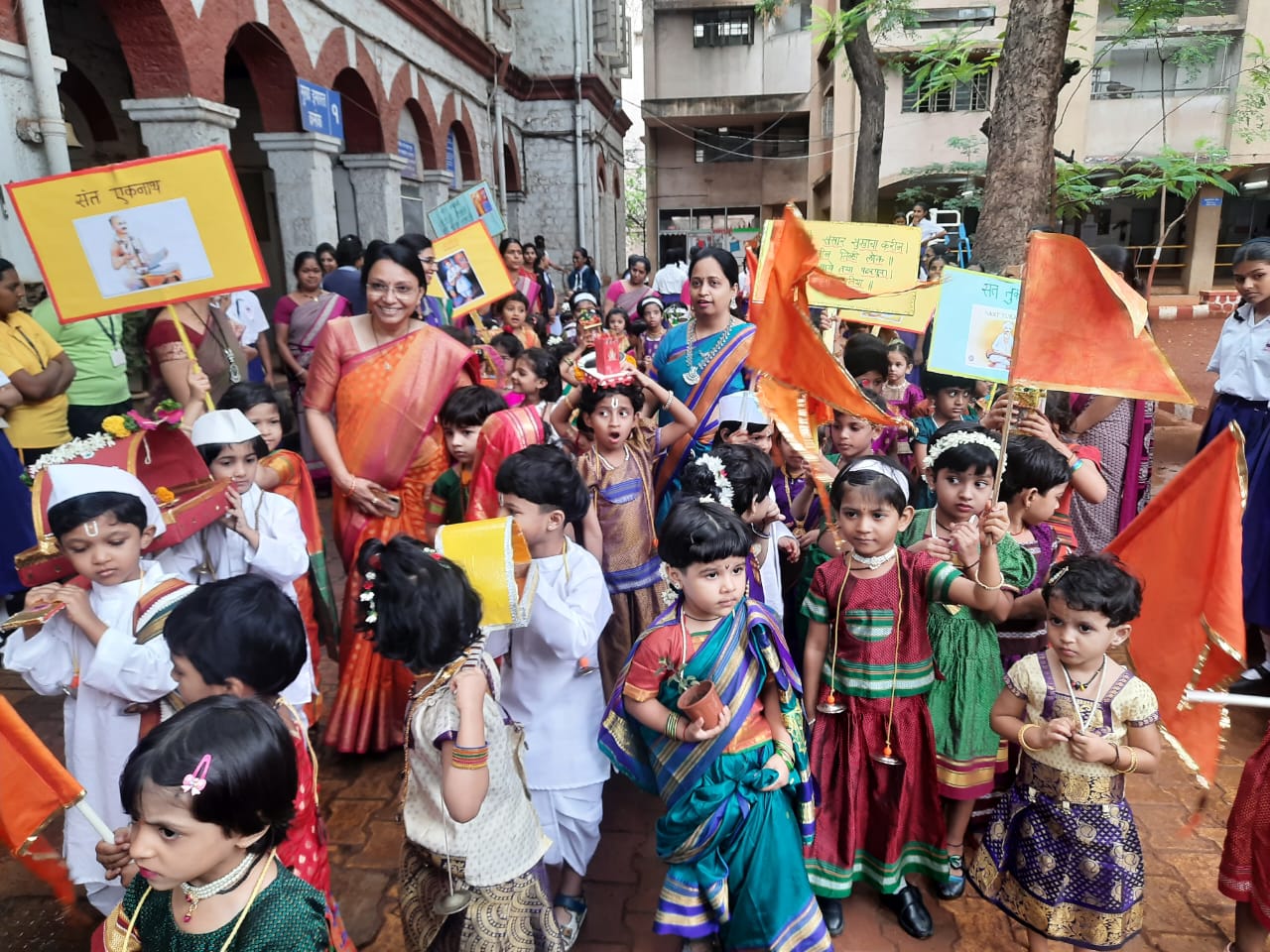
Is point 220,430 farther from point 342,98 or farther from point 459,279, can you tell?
point 342,98

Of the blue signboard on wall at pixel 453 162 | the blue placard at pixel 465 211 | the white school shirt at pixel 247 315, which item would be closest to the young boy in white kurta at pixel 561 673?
the blue placard at pixel 465 211

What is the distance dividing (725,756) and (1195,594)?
4.27ft

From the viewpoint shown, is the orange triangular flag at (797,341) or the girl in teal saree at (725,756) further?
the orange triangular flag at (797,341)

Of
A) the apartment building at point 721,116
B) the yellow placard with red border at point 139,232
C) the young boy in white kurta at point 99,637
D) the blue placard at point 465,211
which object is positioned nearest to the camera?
the young boy in white kurta at point 99,637

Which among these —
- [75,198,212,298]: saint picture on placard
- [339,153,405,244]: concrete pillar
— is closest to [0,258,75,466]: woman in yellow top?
[75,198,212,298]: saint picture on placard

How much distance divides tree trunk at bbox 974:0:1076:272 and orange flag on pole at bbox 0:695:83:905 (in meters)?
6.34

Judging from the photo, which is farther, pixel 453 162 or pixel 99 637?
pixel 453 162

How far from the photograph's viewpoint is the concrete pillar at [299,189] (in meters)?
7.54

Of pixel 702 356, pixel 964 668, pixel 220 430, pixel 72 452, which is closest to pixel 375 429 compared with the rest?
pixel 220 430

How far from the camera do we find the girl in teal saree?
207cm

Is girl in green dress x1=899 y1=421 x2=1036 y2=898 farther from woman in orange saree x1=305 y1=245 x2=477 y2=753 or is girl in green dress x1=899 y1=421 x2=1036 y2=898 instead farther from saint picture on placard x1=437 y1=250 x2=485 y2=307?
saint picture on placard x1=437 y1=250 x2=485 y2=307

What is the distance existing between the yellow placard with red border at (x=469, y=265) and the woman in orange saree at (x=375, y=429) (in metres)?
1.80

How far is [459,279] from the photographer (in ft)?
17.0

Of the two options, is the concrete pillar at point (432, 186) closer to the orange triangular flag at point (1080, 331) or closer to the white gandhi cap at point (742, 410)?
the white gandhi cap at point (742, 410)
